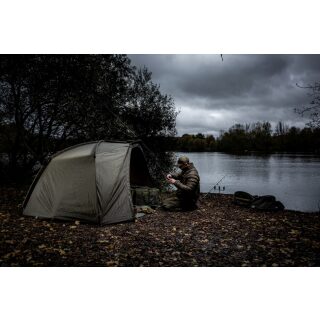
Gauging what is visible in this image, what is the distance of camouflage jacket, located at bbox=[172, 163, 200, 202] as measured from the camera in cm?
774

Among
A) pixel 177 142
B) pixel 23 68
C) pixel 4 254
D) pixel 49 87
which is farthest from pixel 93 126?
pixel 4 254

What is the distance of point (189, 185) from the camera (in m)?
7.79

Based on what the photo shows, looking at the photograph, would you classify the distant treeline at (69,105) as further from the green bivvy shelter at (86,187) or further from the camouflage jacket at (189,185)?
the green bivvy shelter at (86,187)

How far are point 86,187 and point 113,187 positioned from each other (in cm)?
65

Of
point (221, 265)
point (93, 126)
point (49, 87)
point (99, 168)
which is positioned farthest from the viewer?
point (93, 126)

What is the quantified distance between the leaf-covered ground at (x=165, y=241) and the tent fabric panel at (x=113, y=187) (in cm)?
31

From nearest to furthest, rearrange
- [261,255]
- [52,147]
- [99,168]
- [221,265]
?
[221,265] → [261,255] → [99,168] → [52,147]

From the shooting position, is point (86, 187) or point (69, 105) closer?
point (86, 187)

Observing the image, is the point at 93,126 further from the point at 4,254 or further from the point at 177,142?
the point at 4,254

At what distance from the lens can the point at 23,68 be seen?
9.57m

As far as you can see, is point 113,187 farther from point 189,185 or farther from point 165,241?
point 189,185

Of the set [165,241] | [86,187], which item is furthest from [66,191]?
[165,241]

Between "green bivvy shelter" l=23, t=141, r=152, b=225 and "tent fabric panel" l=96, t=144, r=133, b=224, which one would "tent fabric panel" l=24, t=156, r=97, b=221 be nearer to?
"green bivvy shelter" l=23, t=141, r=152, b=225

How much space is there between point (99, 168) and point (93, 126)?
17.5 ft
